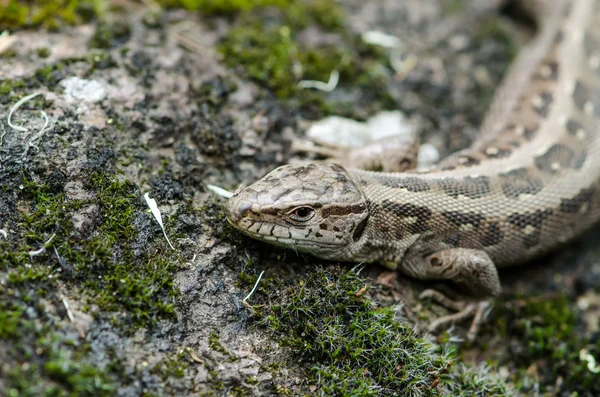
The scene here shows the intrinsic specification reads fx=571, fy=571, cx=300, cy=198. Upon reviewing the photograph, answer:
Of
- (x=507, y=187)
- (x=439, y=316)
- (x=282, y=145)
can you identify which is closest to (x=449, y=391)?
(x=439, y=316)

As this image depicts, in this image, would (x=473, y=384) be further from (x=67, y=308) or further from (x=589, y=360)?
(x=67, y=308)

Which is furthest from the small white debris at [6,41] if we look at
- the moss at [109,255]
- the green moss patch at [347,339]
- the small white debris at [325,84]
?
the green moss patch at [347,339]

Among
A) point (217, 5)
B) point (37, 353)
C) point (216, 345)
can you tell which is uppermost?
point (217, 5)

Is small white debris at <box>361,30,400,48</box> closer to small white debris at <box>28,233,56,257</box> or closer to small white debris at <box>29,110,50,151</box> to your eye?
small white debris at <box>29,110,50,151</box>

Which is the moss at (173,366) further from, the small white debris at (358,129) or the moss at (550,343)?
the moss at (550,343)

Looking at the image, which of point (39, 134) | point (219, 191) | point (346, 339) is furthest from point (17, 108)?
point (346, 339)

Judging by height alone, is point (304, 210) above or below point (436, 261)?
above

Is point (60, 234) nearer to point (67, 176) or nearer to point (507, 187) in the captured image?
point (67, 176)
